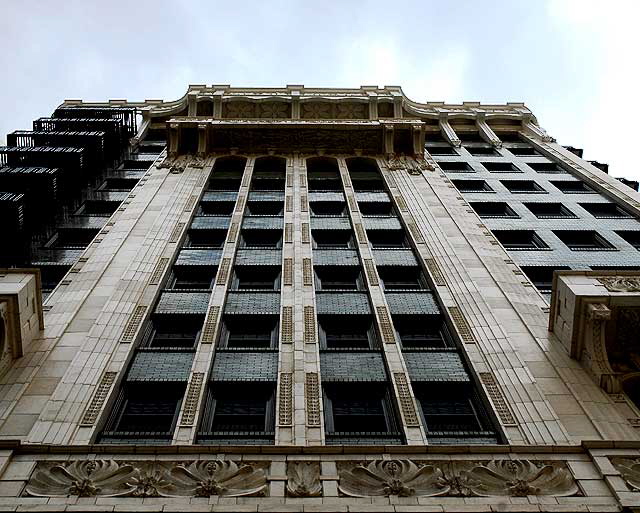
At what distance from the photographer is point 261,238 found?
27.2 m

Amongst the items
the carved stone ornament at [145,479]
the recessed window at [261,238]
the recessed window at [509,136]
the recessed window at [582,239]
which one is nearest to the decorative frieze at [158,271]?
the recessed window at [261,238]

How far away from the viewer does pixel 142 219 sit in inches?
1064

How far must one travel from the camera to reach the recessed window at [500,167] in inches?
1503

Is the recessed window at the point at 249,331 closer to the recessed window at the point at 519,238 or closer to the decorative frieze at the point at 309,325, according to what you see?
the decorative frieze at the point at 309,325

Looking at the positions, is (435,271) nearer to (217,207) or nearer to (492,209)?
(492,209)

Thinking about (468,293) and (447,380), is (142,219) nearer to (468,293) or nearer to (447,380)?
(468,293)

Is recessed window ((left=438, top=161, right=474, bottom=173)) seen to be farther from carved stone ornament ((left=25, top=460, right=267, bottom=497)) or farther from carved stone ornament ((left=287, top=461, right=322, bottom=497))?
carved stone ornament ((left=25, top=460, right=267, bottom=497))

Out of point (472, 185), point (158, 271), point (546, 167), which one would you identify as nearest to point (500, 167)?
point (546, 167)

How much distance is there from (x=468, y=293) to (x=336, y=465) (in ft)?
32.5

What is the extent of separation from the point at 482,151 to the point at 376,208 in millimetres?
14992

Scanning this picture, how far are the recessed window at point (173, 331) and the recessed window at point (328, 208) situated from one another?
11579mm

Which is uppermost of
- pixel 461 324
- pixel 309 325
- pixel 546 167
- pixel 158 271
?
pixel 546 167

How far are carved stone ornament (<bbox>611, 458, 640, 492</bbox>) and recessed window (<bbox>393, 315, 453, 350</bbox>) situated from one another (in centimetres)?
685

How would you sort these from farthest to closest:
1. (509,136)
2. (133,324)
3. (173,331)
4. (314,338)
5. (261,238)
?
(509,136), (261,238), (173,331), (133,324), (314,338)
